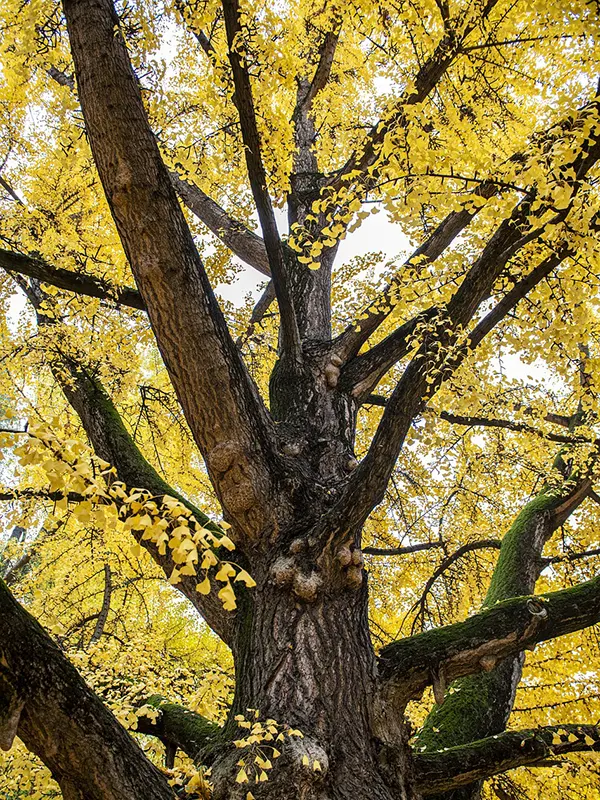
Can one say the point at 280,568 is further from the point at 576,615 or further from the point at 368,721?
the point at 576,615

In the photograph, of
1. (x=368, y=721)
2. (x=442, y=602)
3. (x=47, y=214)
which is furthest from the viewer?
(x=442, y=602)

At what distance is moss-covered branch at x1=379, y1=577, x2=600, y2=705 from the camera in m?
2.56

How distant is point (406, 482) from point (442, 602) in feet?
5.25

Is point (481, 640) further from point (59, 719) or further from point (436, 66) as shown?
point (436, 66)

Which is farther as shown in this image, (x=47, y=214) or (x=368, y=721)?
(x=47, y=214)

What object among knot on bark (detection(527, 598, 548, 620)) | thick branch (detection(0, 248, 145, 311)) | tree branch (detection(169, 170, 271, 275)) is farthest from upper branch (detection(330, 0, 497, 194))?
knot on bark (detection(527, 598, 548, 620))

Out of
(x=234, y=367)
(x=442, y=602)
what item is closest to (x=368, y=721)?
(x=234, y=367)

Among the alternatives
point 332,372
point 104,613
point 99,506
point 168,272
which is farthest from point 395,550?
point 104,613

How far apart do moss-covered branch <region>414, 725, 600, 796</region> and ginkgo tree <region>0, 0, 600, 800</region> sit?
1 centimetres

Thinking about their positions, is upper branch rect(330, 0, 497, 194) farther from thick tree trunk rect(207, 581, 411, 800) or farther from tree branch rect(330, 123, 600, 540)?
thick tree trunk rect(207, 581, 411, 800)

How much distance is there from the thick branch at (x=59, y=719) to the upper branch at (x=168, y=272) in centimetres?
125

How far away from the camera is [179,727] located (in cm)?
322

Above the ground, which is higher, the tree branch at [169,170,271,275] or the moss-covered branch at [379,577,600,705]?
the tree branch at [169,170,271,275]

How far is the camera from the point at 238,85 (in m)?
2.53
